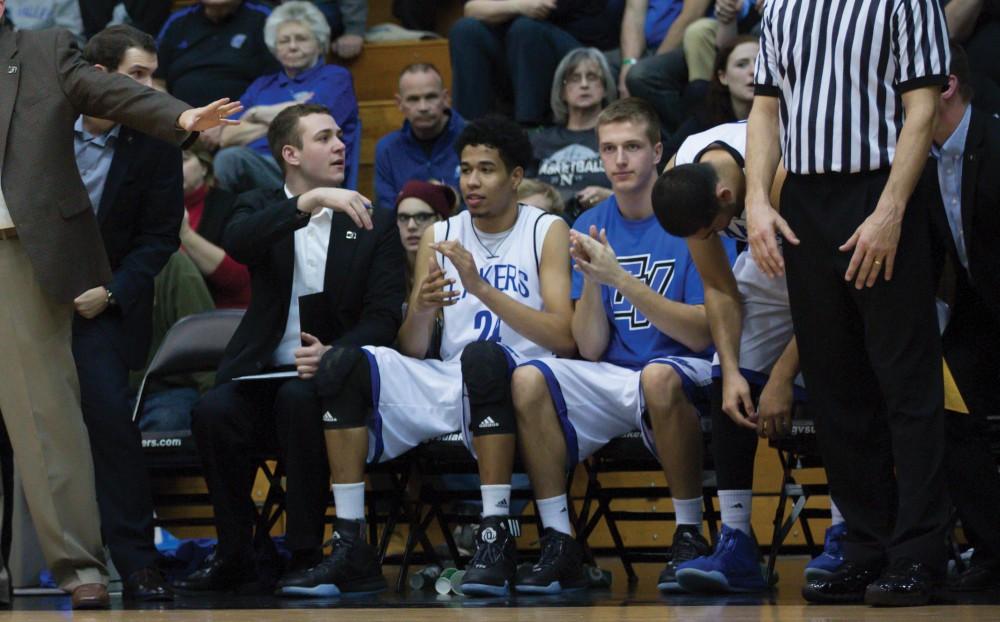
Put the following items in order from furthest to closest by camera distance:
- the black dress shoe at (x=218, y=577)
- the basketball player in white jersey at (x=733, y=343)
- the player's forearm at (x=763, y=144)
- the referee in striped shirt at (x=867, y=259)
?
the black dress shoe at (x=218, y=577) < the basketball player in white jersey at (x=733, y=343) < the player's forearm at (x=763, y=144) < the referee in striped shirt at (x=867, y=259)

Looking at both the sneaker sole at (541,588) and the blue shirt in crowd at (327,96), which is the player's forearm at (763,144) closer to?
the sneaker sole at (541,588)

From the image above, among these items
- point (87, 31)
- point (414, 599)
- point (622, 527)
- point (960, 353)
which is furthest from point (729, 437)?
point (87, 31)

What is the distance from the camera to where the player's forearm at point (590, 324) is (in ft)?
15.0

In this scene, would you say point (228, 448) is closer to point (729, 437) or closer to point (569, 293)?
point (569, 293)

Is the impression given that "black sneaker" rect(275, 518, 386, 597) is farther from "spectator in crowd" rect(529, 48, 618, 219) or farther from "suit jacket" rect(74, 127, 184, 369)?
"spectator in crowd" rect(529, 48, 618, 219)

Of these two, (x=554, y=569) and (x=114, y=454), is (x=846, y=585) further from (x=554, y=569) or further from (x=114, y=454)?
(x=114, y=454)

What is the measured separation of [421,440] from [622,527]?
4.37ft

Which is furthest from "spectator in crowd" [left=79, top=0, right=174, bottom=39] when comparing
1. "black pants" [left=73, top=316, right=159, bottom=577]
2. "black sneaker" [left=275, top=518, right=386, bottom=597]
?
"black sneaker" [left=275, top=518, right=386, bottom=597]

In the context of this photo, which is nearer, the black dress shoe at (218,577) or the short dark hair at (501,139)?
the black dress shoe at (218,577)

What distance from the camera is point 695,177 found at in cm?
386

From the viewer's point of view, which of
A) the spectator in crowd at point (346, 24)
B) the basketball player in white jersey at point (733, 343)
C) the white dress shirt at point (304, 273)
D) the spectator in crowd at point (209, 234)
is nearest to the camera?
the basketball player in white jersey at point (733, 343)

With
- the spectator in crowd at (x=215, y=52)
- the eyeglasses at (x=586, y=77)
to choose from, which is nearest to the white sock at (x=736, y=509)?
the eyeglasses at (x=586, y=77)

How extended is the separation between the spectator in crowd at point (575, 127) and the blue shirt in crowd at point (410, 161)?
1.35 feet

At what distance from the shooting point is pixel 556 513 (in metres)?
4.34
